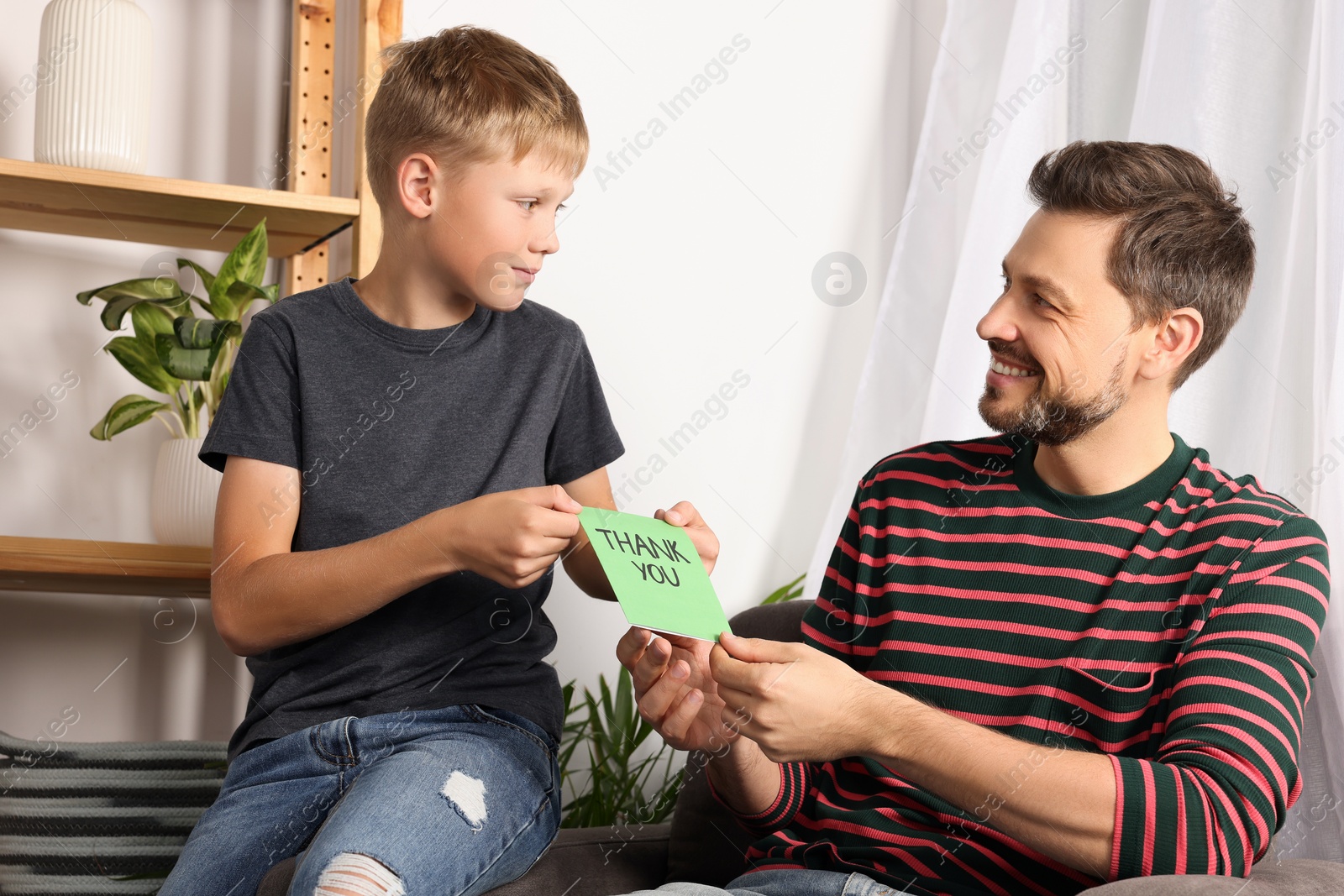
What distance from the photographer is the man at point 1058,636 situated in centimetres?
116

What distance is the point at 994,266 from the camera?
2332 millimetres

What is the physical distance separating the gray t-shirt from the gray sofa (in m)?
0.18

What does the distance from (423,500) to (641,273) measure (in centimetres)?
126

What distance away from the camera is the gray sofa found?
49.8 inches

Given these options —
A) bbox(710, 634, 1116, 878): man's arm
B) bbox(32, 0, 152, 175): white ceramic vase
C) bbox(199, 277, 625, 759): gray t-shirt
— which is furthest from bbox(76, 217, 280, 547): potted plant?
bbox(710, 634, 1116, 878): man's arm

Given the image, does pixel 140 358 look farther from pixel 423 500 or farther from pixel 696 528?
pixel 696 528

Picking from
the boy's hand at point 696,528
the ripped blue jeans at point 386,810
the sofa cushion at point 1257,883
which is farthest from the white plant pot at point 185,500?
the sofa cushion at point 1257,883

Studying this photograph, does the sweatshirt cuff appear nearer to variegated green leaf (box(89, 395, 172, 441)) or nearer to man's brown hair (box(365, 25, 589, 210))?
man's brown hair (box(365, 25, 589, 210))

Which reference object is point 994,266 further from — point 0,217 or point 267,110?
point 0,217

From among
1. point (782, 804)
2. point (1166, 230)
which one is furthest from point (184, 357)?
point (1166, 230)

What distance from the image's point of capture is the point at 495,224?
152cm

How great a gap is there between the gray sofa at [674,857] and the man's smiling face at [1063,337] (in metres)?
0.51

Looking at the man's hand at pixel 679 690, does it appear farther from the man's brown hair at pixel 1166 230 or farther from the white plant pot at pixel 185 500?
the white plant pot at pixel 185 500

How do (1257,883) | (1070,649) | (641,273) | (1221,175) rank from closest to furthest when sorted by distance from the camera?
(1257,883)
(1070,649)
(1221,175)
(641,273)
